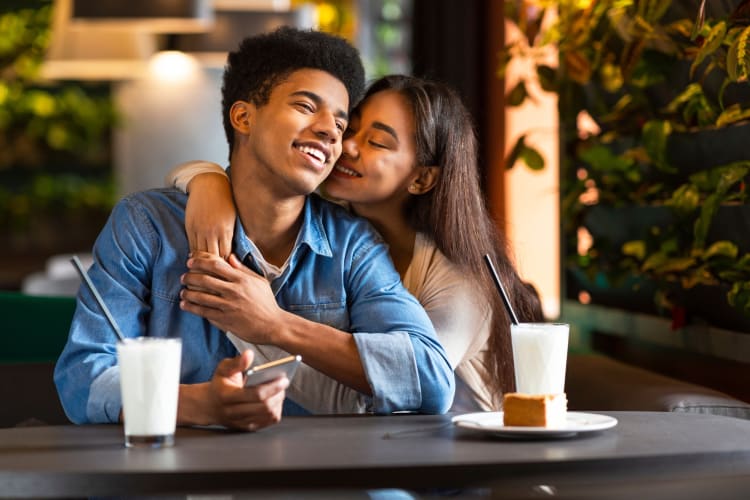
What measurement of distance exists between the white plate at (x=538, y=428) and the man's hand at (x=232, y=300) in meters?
0.34

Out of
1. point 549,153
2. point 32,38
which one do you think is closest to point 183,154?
point 549,153

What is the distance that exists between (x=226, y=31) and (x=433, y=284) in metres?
2.93

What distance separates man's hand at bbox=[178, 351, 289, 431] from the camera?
4.93ft

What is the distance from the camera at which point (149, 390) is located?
1423mm

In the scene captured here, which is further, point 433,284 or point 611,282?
point 611,282

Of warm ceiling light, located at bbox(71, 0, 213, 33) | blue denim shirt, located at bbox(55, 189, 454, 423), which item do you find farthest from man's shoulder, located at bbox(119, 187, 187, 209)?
warm ceiling light, located at bbox(71, 0, 213, 33)

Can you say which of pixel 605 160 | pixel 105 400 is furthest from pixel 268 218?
pixel 605 160

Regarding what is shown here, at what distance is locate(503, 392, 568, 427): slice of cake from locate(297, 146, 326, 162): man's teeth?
60 centimetres

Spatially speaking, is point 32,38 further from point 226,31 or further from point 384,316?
point 384,316

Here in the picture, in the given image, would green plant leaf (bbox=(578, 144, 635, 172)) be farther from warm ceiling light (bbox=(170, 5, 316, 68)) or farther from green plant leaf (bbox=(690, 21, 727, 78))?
warm ceiling light (bbox=(170, 5, 316, 68))

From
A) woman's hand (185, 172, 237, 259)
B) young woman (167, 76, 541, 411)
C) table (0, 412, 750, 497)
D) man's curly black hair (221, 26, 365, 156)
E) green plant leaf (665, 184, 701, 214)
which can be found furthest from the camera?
green plant leaf (665, 184, 701, 214)

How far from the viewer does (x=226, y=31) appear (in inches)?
189

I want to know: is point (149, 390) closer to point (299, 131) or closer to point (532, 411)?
point (532, 411)

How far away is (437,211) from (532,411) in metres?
0.74
